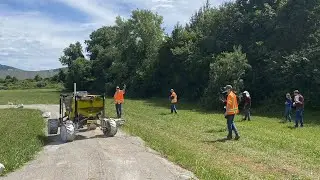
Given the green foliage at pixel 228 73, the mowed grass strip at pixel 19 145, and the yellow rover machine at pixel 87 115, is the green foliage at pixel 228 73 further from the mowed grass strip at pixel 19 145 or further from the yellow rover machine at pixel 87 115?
the yellow rover machine at pixel 87 115

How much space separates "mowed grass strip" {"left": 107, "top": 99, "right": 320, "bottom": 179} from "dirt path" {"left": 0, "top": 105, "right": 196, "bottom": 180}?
61 cm

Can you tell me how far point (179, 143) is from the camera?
58.0ft

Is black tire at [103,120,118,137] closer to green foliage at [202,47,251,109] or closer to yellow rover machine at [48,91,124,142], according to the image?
yellow rover machine at [48,91,124,142]

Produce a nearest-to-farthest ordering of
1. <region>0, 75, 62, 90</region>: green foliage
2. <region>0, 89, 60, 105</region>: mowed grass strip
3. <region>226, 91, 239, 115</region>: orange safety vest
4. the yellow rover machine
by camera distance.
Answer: <region>226, 91, 239, 115</region>: orange safety vest < the yellow rover machine < <region>0, 89, 60, 105</region>: mowed grass strip < <region>0, 75, 62, 90</region>: green foliage

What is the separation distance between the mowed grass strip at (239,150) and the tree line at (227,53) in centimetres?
1440

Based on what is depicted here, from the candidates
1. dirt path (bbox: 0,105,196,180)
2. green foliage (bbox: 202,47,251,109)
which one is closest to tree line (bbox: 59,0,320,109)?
green foliage (bbox: 202,47,251,109)

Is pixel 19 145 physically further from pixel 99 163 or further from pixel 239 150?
pixel 239 150

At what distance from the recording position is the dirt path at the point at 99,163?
459 inches

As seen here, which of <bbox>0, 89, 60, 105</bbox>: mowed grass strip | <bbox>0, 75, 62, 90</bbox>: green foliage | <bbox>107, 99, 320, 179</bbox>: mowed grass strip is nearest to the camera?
<bbox>107, 99, 320, 179</bbox>: mowed grass strip

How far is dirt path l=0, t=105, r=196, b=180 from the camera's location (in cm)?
1166

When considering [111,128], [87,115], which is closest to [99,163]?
[111,128]

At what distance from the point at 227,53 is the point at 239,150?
25.3 meters

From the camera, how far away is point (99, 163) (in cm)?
1317

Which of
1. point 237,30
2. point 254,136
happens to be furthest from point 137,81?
point 254,136
